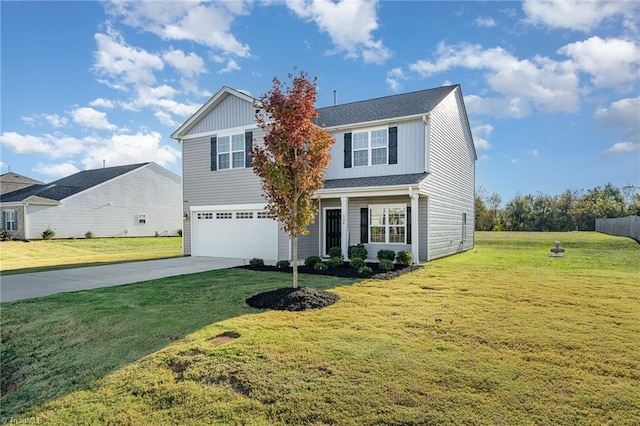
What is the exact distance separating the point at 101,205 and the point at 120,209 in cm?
147

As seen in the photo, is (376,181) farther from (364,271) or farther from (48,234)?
(48,234)

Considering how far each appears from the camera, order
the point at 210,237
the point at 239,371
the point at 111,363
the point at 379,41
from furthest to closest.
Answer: the point at 210,237, the point at 379,41, the point at 111,363, the point at 239,371

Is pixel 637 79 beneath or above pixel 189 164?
above

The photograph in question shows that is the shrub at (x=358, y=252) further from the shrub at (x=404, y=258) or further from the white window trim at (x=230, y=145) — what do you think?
the white window trim at (x=230, y=145)

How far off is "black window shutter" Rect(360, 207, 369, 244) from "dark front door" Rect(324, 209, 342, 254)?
0.94 metres

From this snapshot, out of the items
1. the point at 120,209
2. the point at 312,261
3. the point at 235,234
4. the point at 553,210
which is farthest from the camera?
the point at 553,210

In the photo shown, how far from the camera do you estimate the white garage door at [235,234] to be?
587 inches

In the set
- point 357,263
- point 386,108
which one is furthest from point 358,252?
point 386,108

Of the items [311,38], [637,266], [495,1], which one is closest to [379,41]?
[311,38]

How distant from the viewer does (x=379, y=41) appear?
578 inches

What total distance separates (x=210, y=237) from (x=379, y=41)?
11.4 m

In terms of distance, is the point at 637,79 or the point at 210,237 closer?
the point at 637,79

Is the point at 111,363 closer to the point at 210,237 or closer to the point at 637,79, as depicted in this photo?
the point at 210,237

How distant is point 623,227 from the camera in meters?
26.7
